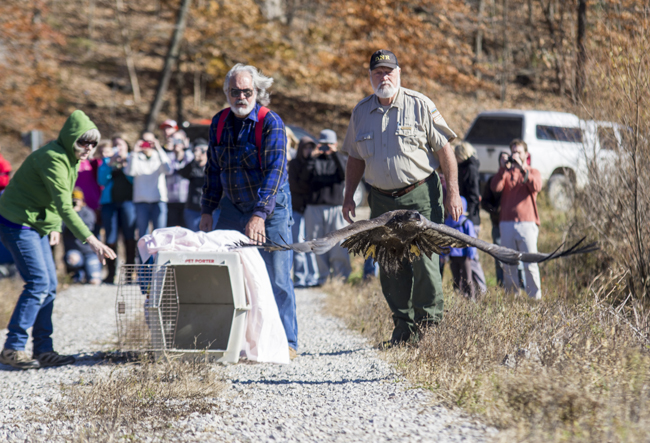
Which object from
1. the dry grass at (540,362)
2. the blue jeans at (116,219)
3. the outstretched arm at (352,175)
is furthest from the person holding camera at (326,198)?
the outstretched arm at (352,175)

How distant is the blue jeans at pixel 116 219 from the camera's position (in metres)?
9.38

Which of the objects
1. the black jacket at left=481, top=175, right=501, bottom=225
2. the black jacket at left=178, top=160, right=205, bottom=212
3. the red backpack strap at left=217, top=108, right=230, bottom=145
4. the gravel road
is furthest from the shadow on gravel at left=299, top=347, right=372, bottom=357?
the black jacket at left=178, top=160, right=205, bottom=212

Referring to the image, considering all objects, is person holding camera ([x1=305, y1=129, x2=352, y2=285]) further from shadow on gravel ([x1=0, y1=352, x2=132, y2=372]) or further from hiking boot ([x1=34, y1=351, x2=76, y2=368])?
hiking boot ([x1=34, y1=351, x2=76, y2=368])

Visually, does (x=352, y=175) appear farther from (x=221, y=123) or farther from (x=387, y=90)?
(x=221, y=123)

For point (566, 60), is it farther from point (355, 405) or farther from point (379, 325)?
point (355, 405)

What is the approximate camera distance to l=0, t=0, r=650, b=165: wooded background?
53.0 ft

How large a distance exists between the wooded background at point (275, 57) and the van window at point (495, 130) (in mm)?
1396

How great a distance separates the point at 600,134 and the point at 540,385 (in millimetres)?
3564

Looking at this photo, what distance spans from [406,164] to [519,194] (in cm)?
248

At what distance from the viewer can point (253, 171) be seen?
4.77m

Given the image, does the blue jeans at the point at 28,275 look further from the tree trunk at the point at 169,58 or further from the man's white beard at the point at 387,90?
the tree trunk at the point at 169,58

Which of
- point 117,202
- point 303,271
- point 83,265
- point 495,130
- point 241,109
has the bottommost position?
point 303,271

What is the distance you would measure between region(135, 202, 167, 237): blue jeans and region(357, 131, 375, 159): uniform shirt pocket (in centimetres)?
523

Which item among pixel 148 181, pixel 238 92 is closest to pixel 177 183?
pixel 148 181
